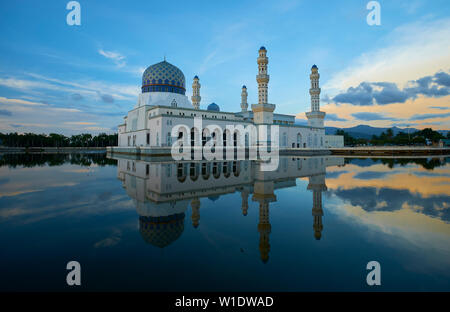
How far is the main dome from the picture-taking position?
129 ft

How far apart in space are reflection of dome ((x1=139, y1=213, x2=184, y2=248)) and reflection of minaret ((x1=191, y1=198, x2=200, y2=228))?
0.24 metres

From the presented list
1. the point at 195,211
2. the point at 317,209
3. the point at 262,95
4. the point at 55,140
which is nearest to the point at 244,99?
the point at 262,95

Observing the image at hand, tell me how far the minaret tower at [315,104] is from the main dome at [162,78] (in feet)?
91.1

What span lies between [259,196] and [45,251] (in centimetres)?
542

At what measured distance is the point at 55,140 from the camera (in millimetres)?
81062

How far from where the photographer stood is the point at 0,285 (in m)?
2.59
